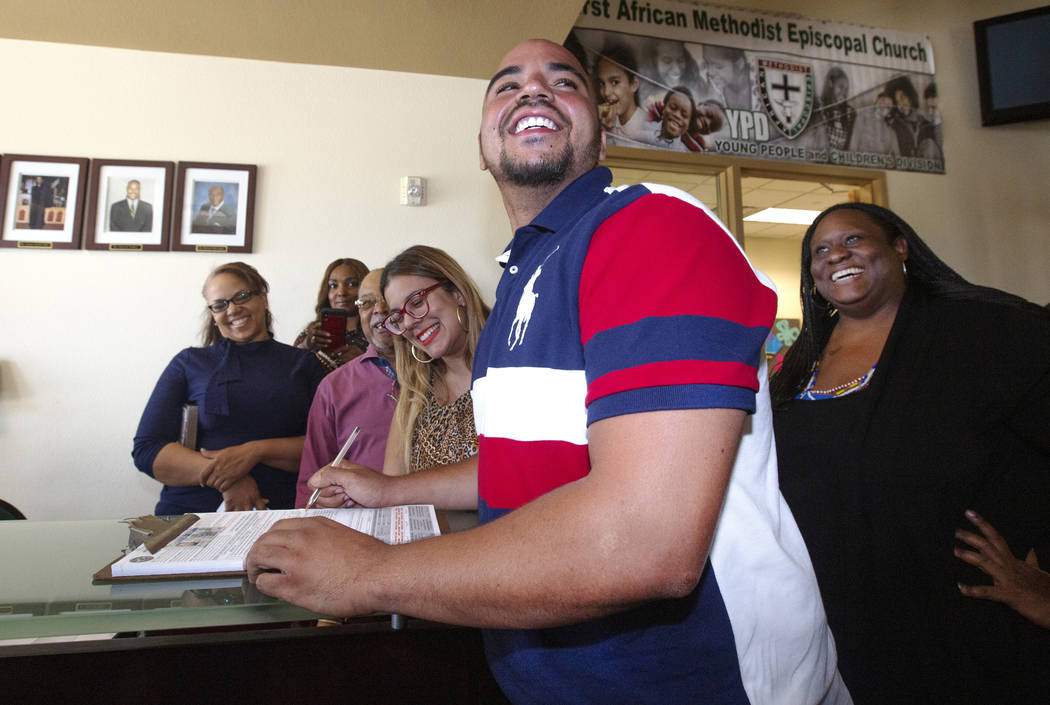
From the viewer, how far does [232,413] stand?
213 cm

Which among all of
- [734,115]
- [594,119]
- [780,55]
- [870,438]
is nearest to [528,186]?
[594,119]

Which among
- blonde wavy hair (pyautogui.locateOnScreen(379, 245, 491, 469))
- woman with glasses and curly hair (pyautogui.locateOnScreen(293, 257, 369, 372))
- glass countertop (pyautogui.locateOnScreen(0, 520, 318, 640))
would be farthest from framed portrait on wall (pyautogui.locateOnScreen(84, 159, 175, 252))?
glass countertop (pyautogui.locateOnScreen(0, 520, 318, 640))

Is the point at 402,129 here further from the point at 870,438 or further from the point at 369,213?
the point at 870,438

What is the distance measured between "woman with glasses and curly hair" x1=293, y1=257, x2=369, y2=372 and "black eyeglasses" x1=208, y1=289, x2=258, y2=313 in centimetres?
41

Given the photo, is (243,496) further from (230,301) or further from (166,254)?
(166,254)

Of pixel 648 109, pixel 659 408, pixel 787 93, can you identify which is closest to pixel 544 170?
pixel 659 408

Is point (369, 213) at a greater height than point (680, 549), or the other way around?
point (369, 213)

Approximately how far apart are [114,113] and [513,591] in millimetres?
3614

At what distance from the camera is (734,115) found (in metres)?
3.87

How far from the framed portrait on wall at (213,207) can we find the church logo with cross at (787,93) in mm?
3254

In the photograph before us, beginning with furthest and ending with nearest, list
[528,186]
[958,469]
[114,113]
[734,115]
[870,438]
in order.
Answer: [734,115]
[114,113]
[870,438]
[958,469]
[528,186]

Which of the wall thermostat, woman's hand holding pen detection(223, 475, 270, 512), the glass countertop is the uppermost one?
the wall thermostat

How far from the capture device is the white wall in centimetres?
290

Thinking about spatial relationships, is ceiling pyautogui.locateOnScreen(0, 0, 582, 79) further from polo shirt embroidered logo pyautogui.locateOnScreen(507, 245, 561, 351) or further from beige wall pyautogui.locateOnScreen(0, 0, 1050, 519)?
polo shirt embroidered logo pyautogui.locateOnScreen(507, 245, 561, 351)
